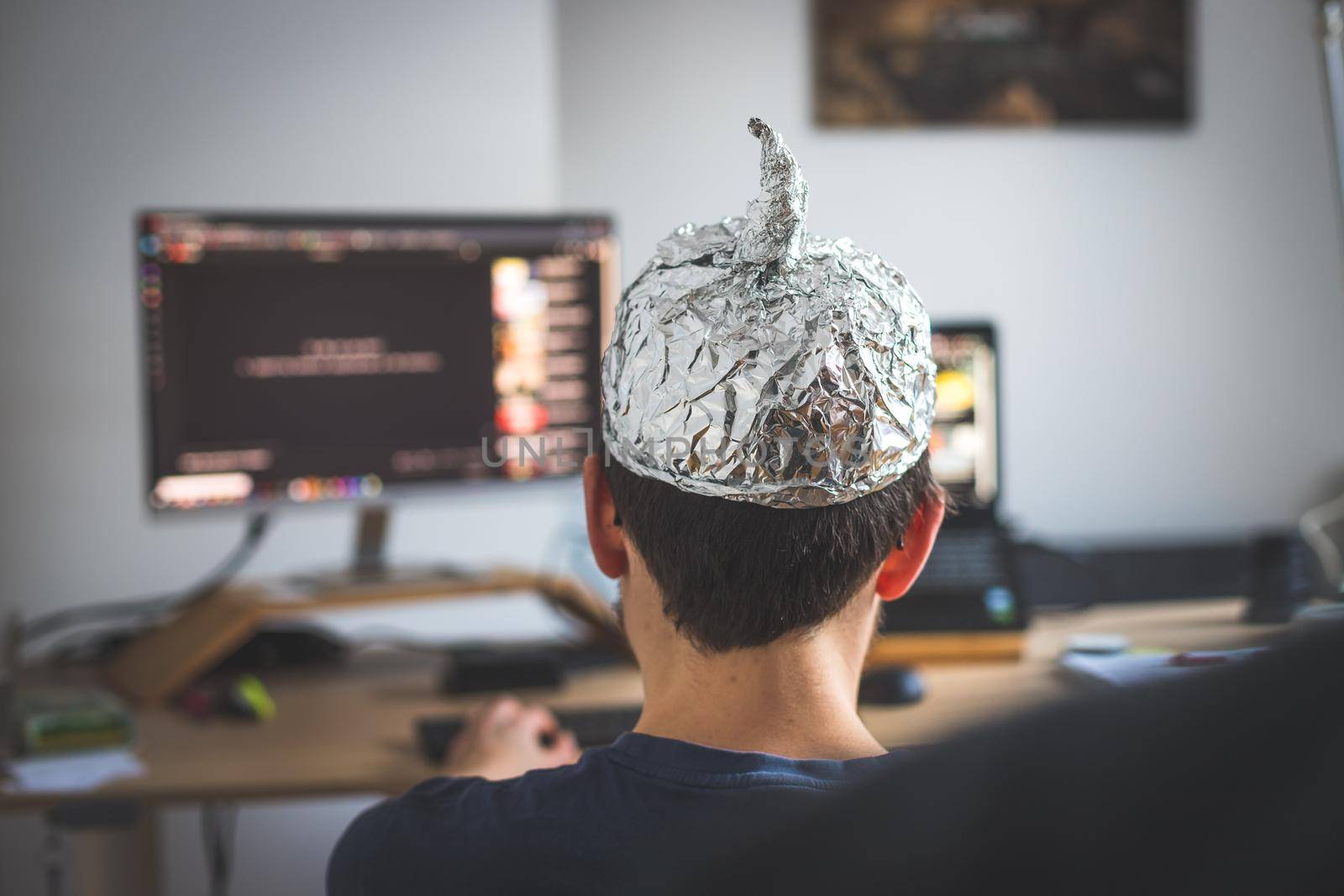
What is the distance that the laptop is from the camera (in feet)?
5.14

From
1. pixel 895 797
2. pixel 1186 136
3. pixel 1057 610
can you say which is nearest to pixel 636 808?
pixel 895 797

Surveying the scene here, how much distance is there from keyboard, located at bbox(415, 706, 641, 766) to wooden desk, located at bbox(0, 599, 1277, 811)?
0.07 ft

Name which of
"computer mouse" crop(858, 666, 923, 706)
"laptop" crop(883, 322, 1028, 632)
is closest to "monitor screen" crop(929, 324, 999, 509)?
"laptop" crop(883, 322, 1028, 632)

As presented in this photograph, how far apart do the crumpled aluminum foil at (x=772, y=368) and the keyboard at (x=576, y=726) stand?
63 centimetres

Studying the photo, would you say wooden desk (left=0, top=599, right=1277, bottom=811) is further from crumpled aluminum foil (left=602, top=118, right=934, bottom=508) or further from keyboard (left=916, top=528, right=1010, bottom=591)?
crumpled aluminum foil (left=602, top=118, right=934, bottom=508)

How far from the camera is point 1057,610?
70.3 inches

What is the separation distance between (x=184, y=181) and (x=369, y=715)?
1.13m

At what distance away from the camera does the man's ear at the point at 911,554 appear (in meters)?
0.75

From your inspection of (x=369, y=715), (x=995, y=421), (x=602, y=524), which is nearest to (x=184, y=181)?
(x=369, y=715)

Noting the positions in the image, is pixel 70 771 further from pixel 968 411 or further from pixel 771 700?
pixel 968 411

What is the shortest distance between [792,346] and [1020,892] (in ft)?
1.68

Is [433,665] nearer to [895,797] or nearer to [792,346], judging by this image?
[792,346]

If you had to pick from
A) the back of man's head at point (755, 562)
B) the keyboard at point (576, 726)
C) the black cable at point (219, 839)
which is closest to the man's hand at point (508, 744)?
the keyboard at point (576, 726)

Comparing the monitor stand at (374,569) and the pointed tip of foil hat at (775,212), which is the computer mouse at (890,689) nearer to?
the monitor stand at (374,569)
